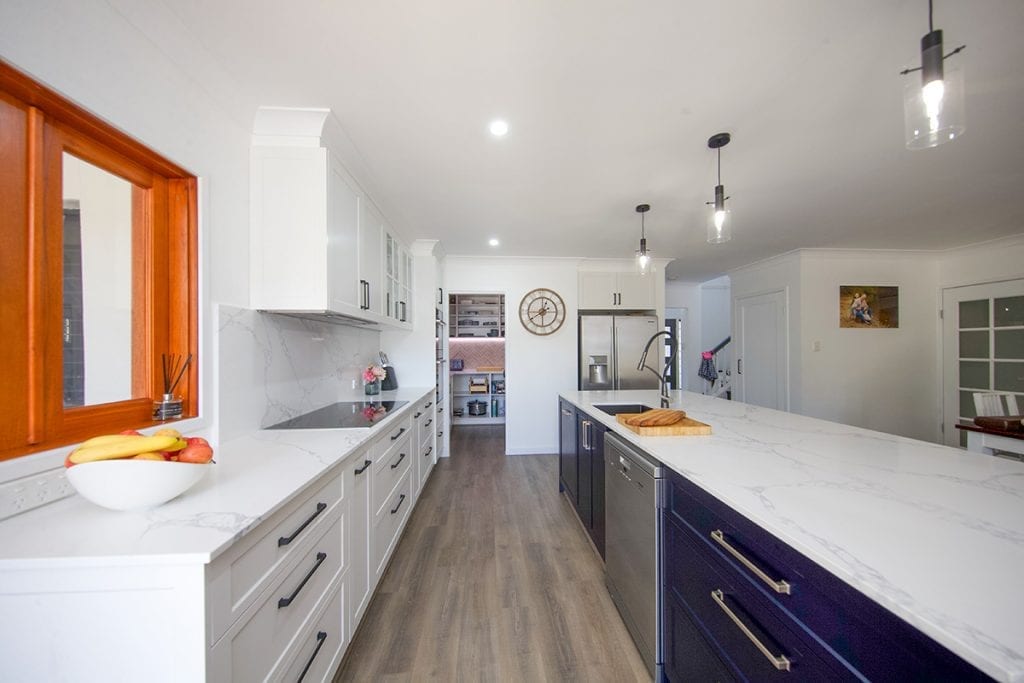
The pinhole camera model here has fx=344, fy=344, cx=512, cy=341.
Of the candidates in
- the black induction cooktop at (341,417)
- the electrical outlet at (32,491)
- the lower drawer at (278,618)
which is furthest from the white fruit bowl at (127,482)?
the black induction cooktop at (341,417)

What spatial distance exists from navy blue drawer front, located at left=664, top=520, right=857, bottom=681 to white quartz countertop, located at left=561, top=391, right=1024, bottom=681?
22 centimetres

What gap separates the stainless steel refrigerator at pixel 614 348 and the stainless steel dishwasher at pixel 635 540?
2.55 meters

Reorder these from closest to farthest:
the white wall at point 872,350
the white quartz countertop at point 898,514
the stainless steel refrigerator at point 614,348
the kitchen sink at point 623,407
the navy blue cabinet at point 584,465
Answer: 1. the white quartz countertop at point 898,514
2. the navy blue cabinet at point 584,465
3. the kitchen sink at point 623,407
4. the white wall at point 872,350
5. the stainless steel refrigerator at point 614,348

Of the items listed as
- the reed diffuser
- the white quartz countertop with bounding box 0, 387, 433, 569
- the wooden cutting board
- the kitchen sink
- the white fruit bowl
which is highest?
the reed diffuser

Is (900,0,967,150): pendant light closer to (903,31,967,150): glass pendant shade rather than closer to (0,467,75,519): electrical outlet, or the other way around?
(903,31,967,150): glass pendant shade

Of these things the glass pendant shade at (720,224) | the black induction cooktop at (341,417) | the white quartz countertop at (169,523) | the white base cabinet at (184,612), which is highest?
the glass pendant shade at (720,224)

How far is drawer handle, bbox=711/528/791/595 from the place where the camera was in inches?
29.8

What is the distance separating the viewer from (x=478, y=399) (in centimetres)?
569

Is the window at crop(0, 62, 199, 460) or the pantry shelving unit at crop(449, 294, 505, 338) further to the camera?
the pantry shelving unit at crop(449, 294, 505, 338)

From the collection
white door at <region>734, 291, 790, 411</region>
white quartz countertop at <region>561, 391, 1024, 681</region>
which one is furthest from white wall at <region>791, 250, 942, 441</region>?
white quartz countertop at <region>561, 391, 1024, 681</region>

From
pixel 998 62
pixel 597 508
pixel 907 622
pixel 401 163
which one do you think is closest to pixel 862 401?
pixel 998 62

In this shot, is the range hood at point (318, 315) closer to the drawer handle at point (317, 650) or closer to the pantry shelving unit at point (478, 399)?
the drawer handle at point (317, 650)

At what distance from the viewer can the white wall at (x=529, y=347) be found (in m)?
4.30

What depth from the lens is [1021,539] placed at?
671 millimetres
